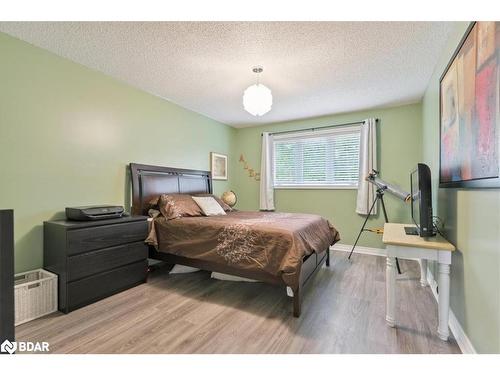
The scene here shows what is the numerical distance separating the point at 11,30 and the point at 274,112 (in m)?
3.13

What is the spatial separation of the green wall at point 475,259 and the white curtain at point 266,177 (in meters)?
2.84

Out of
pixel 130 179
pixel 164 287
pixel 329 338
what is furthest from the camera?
pixel 130 179

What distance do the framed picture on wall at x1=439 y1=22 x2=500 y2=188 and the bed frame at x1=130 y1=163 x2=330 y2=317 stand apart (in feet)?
4.38

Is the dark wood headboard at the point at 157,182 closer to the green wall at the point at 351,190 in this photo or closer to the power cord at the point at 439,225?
the green wall at the point at 351,190

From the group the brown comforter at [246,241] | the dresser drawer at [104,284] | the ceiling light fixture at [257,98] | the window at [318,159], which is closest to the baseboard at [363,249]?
the window at [318,159]

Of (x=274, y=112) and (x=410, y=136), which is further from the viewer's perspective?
(x=274, y=112)

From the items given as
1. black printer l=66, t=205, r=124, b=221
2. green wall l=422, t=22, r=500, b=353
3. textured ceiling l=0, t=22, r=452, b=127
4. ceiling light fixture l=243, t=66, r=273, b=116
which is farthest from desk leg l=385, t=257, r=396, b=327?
black printer l=66, t=205, r=124, b=221

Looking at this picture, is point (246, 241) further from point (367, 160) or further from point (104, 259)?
point (367, 160)

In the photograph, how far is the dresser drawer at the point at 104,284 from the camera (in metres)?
2.00

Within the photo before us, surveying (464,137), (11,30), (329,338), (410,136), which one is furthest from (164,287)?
(410,136)

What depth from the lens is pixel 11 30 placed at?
1929 mm

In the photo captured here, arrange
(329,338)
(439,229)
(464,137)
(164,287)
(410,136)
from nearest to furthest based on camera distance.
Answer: (464,137) → (329,338) → (439,229) → (164,287) → (410,136)

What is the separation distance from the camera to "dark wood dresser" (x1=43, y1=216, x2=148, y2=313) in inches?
77.9

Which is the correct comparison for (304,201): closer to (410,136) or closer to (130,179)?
(410,136)
